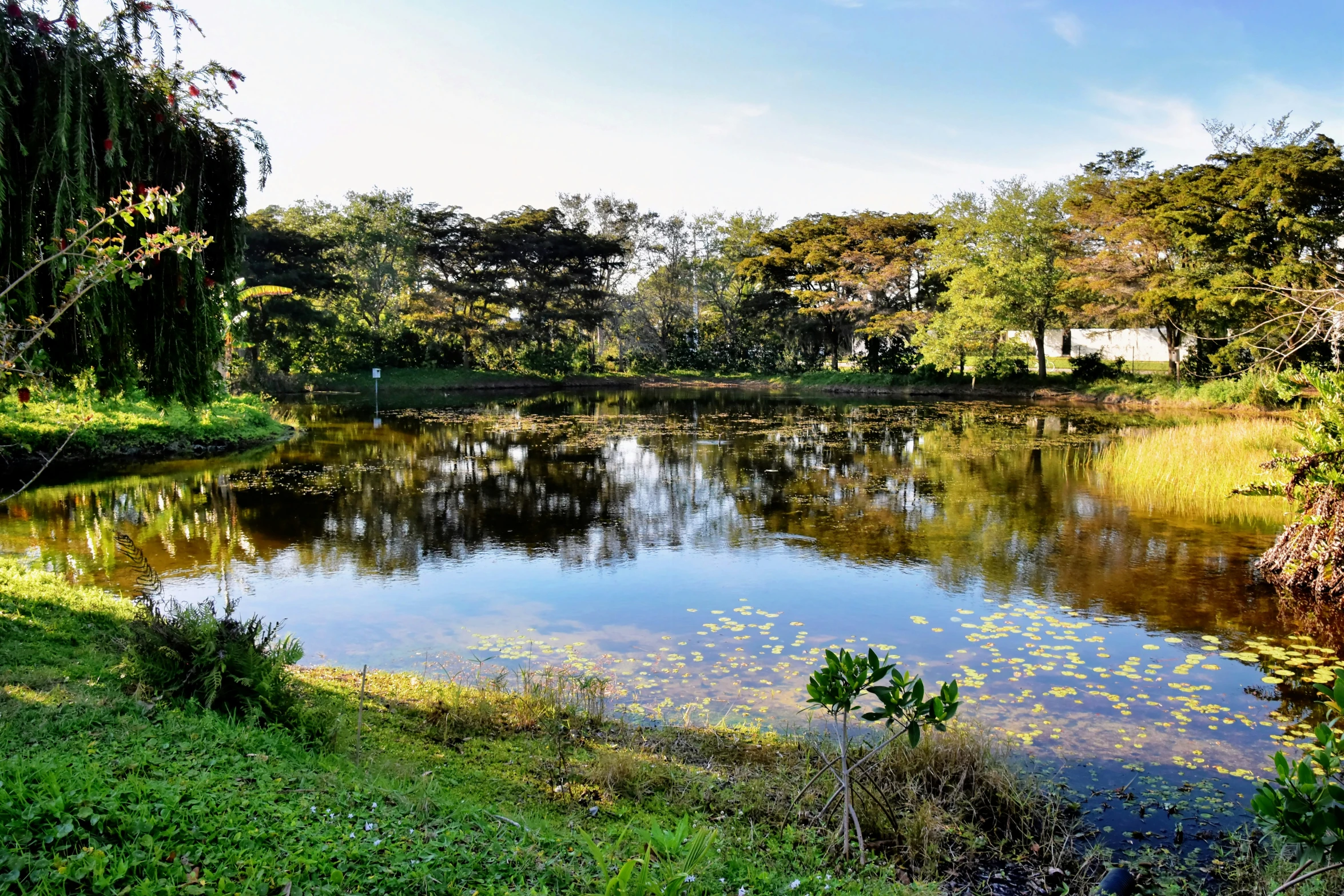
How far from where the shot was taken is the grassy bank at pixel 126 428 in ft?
47.8

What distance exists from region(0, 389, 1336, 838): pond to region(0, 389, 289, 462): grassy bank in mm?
1062

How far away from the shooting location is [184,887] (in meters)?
2.56

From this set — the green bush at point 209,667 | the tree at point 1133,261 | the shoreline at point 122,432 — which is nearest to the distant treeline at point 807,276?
the tree at point 1133,261

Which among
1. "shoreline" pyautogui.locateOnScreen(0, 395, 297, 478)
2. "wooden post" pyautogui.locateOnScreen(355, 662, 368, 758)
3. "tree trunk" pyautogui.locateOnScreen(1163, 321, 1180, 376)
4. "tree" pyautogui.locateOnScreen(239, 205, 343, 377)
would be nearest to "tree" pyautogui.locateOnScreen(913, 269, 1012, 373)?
"tree trunk" pyautogui.locateOnScreen(1163, 321, 1180, 376)

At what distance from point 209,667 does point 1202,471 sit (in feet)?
47.6

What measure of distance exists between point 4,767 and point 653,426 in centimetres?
2254

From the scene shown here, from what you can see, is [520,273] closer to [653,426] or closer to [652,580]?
[653,426]

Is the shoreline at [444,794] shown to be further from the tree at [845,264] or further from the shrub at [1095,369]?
the tree at [845,264]

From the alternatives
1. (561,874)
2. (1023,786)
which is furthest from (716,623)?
(561,874)

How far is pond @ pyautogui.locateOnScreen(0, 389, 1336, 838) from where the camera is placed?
600cm

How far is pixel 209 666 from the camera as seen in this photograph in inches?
176

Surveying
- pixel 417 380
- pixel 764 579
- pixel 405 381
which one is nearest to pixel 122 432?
pixel 764 579

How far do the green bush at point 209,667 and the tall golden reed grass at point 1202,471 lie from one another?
12.0 m

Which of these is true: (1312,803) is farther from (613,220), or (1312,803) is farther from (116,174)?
(613,220)
